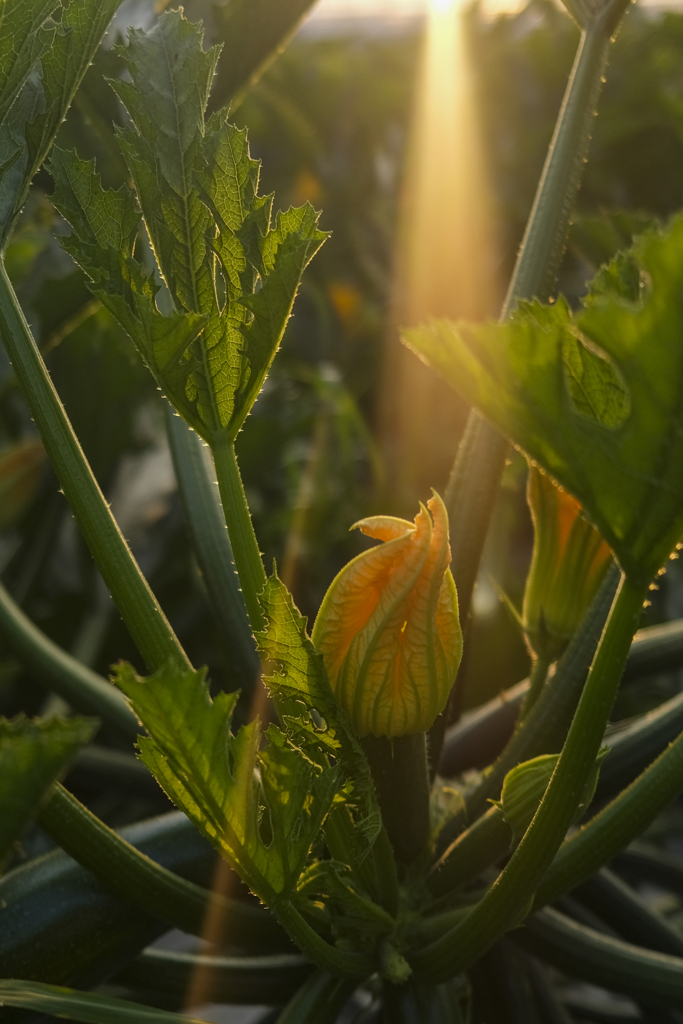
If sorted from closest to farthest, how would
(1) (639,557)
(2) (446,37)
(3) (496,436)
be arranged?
1. (1) (639,557)
2. (3) (496,436)
3. (2) (446,37)

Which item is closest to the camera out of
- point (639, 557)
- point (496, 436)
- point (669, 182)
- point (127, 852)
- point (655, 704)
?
point (639, 557)

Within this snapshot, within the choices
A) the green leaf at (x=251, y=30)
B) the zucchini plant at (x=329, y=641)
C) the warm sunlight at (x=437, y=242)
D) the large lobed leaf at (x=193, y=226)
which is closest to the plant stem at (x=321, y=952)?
the zucchini plant at (x=329, y=641)

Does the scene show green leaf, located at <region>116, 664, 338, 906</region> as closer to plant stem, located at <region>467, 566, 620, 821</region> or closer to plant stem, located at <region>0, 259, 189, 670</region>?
plant stem, located at <region>0, 259, 189, 670</region>

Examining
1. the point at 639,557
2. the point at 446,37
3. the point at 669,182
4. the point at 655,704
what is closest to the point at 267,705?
the point at 639,557

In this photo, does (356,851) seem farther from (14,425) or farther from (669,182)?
(669,182)

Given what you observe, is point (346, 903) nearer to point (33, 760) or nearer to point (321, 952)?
point (321, 952)

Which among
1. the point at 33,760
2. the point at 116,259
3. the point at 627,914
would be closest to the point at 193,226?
the point at 116,259

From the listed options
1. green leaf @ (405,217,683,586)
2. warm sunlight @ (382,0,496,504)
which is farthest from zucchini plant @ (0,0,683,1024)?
warm sunlight @ (382,0,496,504)
